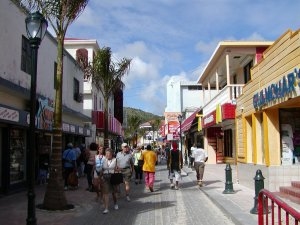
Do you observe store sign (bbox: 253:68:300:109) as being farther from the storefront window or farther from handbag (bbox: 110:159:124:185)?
the storefront window

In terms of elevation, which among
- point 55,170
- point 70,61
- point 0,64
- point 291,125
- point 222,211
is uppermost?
point 70,61

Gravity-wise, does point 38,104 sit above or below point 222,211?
above

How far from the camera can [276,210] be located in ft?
20.6

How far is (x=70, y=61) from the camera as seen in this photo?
25719 mm

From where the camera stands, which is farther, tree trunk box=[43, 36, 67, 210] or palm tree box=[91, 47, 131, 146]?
palm tree box=[91, 47, 131, 146]

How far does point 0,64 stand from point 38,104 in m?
3.52

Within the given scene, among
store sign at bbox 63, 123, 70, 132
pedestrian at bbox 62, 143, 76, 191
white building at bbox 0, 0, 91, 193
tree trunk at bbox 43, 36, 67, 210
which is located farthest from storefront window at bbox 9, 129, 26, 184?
tree trunk at bbox 43, 36, 67, 210

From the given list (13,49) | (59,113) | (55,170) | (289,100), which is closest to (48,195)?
(55,170)

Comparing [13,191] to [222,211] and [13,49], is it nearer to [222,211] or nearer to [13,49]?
[13,49]

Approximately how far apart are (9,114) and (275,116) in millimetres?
7962

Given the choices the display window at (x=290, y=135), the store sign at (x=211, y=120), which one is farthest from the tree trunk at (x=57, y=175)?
the store sign at (x=211, y=120)

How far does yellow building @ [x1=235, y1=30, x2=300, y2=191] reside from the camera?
12711mm

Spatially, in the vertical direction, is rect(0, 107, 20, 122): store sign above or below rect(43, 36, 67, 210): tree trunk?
above

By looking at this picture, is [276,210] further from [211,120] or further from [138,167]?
[211,120]
